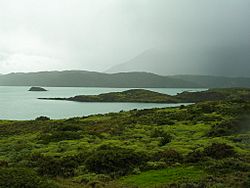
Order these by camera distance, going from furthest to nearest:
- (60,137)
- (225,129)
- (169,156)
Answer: (225,129)
(60,137)
(169,156)

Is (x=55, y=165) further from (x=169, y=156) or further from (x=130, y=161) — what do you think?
(x=169, y=156)

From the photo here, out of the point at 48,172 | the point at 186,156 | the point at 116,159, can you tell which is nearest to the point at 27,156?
the point at 48,172

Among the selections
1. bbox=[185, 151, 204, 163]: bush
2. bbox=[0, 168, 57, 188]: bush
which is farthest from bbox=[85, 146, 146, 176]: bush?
bbox=[0, 168, 57, 188]: bush

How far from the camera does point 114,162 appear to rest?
86.1 ft

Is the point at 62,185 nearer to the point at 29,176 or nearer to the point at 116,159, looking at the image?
the point at 29,176

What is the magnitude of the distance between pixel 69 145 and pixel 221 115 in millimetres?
29313

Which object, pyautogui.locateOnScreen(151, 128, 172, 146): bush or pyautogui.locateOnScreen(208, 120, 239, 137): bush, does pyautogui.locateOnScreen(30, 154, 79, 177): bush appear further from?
pyautogui.locateOnScreen(208, 120, 239, 137): bush

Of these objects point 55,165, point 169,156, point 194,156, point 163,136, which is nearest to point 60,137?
point 163,136

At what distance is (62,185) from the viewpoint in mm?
21531

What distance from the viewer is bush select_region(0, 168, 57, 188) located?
1948cm

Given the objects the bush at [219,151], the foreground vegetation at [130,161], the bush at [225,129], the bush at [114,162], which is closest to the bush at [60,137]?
the foreground vegetation at [130,161]

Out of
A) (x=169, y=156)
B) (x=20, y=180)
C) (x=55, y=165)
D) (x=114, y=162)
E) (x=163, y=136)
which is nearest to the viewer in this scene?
(x=20, y=180)

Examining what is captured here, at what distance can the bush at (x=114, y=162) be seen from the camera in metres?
25.4

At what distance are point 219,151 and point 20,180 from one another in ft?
49.7
